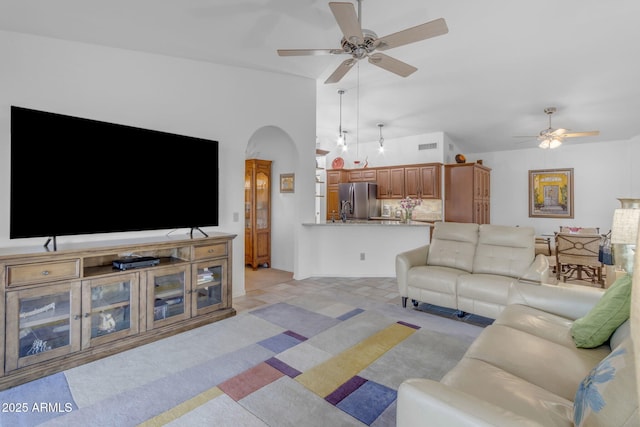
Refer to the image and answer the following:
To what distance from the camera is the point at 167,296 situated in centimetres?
298

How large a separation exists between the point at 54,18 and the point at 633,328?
12.3 feet

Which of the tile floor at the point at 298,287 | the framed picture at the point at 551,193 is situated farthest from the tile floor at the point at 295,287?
the framed picture at the point at 551,193

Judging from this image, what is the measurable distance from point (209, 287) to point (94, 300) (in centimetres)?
103

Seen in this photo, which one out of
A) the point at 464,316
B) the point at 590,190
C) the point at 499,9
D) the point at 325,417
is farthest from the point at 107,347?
the point at 590,190

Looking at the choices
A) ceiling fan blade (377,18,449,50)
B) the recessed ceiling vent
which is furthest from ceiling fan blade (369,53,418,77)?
the recessed ceiling vent

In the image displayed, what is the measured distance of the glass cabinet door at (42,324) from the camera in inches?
85.1

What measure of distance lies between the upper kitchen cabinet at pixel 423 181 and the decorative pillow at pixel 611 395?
608 cm

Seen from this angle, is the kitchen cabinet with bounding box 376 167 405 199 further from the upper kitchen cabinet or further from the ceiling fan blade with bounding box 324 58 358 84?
the ceiling fan blade with bounding box 324 58 358 84

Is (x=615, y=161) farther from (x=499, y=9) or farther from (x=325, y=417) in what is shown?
(x=325, y=417)

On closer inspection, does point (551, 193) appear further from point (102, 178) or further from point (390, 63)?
point (102, 178)

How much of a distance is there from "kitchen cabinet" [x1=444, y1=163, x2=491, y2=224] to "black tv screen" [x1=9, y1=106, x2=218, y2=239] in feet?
A: 18.0

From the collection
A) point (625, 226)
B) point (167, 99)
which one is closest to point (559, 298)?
point (625, 226)

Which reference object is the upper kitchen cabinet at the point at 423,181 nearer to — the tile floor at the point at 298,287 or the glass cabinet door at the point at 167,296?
the tile floor at the point at 298,287

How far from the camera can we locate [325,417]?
6.09 feet
